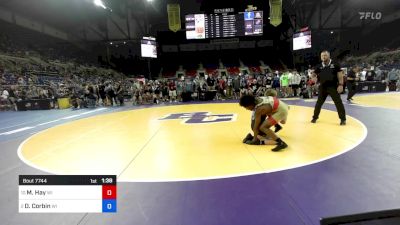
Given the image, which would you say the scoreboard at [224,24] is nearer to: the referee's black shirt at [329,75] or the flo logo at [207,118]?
the flo logo at [207,118]

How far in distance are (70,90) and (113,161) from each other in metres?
14.9

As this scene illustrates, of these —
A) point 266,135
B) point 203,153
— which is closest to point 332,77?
point 266,135

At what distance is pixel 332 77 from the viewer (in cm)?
573

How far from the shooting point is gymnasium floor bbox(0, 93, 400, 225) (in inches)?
84.6

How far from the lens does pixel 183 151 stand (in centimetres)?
408
